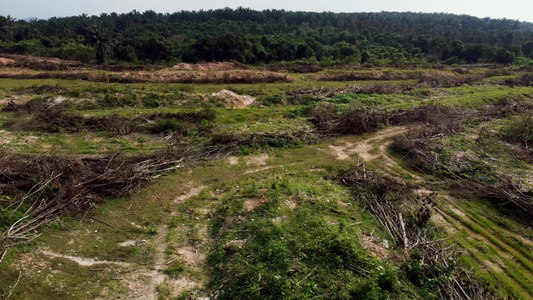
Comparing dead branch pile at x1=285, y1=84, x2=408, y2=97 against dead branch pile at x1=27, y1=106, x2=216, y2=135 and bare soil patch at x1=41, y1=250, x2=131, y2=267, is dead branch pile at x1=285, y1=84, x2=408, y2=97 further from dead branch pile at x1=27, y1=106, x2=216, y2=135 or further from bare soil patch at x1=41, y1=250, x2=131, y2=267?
bare soil patch at x1=41, y1=250, x2=131, y2=267

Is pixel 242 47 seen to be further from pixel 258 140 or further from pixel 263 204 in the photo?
pixel 263 204

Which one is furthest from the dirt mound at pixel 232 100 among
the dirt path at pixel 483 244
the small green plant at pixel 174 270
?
the small green plant at pixel 174 270

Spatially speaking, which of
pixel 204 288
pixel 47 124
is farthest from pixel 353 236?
pixel 47 124

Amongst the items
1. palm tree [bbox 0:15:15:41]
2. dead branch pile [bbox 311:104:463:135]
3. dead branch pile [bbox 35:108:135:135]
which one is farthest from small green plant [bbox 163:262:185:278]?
palm tree [bbox 0:15:15:41]

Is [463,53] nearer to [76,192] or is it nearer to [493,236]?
[493,236]

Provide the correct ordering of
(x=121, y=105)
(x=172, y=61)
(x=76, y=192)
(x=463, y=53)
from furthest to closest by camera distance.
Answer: (x=463, y=53)
(x=172, y=61)
(x=121, y=105)
(x=76, y=192)

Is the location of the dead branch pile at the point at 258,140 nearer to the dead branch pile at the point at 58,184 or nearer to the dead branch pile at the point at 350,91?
the dead branch pile at the point at 58,184
